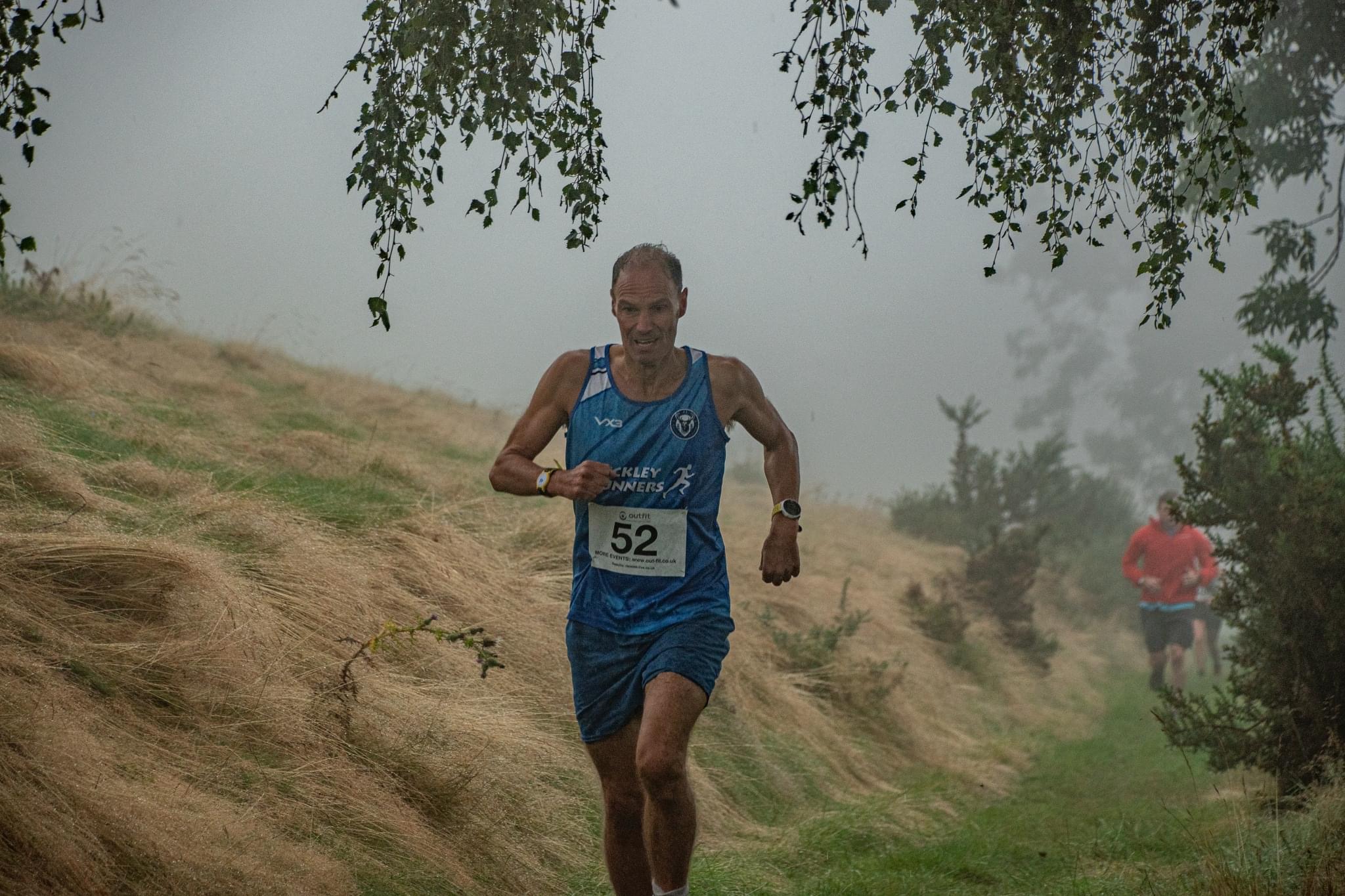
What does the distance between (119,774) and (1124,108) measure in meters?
4.28

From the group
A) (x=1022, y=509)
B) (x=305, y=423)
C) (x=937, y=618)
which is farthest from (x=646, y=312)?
(x=1022, y=509)

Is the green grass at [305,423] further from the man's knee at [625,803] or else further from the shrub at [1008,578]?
the shrub at [1008,578]

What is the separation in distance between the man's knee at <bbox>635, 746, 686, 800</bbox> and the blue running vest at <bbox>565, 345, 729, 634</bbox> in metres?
0.43

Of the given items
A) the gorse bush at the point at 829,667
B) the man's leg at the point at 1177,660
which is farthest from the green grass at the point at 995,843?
the man's leg at the point at 1177,660

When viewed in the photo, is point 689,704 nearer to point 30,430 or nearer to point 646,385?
point 646,385

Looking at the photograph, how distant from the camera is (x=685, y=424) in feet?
14.1

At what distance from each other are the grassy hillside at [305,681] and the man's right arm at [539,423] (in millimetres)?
1303

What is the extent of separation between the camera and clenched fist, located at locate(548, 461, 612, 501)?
4043 millimetres

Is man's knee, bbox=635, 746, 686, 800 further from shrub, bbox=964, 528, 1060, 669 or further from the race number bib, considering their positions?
shrub, bbox=964, 528, 1060, 669

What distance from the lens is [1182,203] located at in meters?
4.79

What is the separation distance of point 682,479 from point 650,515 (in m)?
0.17

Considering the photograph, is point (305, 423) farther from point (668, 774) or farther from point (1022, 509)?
point (1022, 509)

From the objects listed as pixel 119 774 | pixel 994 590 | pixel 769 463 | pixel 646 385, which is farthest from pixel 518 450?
pixel 994 590

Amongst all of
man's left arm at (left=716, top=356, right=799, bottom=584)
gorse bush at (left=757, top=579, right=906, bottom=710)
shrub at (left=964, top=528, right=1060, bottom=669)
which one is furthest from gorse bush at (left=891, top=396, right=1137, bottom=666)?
man's left arm at (left=716, top=356, right=799, bottom=584)
